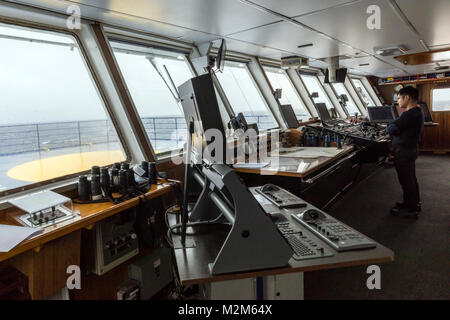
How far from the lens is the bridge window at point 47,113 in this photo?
2.34 m

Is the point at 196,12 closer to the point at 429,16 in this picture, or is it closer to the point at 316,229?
the point at 316,229

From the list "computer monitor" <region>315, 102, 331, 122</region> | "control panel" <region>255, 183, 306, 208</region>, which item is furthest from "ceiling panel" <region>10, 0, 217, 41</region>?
"computer monitor" <region>315, 102, 331, 122</region>

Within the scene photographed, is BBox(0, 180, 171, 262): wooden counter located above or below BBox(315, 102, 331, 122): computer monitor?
below

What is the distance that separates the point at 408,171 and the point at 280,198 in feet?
8.57

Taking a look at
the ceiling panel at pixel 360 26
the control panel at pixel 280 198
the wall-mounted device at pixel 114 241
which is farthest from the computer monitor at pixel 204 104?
the ceiling panel at pixel 360 26

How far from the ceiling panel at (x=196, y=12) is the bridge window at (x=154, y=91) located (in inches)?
21.3

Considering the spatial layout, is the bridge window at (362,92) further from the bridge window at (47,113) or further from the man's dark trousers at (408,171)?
the bridge window at (47,113)

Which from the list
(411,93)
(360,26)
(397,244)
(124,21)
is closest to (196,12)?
(124,21)

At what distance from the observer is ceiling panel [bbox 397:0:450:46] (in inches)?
109

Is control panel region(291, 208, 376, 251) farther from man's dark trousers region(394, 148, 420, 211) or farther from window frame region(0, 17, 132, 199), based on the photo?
man's dark trousers region(394, 148, 420, 211)

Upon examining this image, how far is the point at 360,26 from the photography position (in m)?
3.44

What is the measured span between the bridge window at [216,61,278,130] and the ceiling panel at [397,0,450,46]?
7.85 ft

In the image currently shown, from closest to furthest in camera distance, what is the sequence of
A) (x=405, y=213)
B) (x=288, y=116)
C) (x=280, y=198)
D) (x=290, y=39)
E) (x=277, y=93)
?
(x=280, y=198)
(x=290, y=39)
(x=405, y=213)
(x=288, y=116)
(x=277, y=93)

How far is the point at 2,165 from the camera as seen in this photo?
224cm
